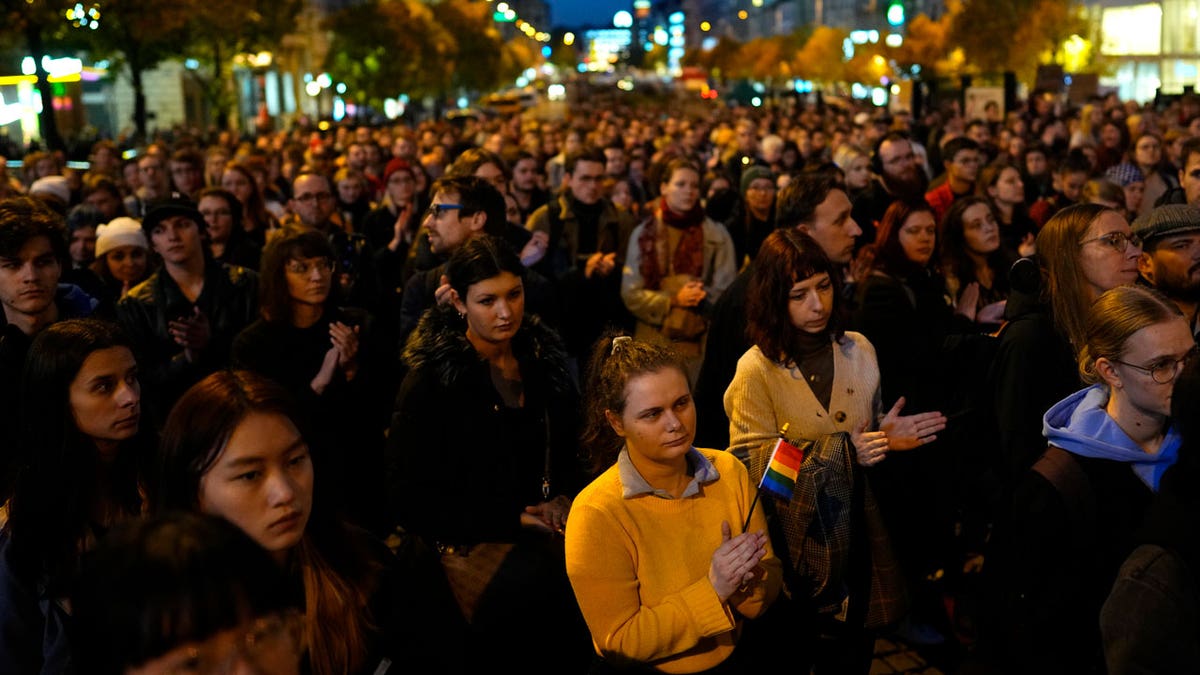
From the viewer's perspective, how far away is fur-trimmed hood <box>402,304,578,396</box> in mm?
4430

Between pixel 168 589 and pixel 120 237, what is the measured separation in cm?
624

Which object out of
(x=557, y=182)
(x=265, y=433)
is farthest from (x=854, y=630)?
(x=557, y=182)

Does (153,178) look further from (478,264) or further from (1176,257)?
(1176,257)

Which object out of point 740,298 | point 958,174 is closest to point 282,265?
point 740,298

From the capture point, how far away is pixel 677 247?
7.70 m

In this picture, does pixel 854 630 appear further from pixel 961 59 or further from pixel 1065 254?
pixel 961 59

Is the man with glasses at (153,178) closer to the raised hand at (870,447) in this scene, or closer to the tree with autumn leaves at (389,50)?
the raised hand at (870,447)

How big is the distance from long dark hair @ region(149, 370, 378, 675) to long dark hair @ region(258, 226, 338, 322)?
270 centimetres

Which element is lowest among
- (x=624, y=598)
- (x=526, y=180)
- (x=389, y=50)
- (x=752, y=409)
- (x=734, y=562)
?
(x=624, y=598)

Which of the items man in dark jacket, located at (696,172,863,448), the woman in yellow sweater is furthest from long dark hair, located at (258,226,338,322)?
the woman in yellow sweater

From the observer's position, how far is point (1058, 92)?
101ft

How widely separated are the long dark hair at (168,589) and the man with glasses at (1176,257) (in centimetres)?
414

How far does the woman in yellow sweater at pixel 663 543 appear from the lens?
11.2ft

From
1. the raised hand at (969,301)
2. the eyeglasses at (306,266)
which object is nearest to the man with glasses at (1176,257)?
the raised hand at (969,301)
